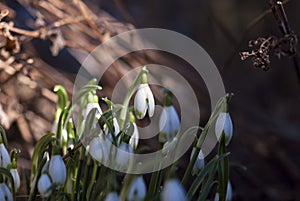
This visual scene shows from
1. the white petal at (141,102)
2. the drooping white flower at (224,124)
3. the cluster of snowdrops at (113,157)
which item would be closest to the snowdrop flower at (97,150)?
the cluster of snowdrops at (113,157)

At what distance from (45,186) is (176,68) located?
166 centimetres

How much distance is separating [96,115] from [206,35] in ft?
9.29

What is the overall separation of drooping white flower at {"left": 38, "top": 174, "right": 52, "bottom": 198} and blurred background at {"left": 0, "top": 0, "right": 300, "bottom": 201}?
0.59 m

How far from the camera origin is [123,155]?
1223mm

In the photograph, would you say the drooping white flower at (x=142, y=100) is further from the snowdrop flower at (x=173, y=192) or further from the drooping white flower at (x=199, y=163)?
the snowdrop flower at (x=173, y=192)

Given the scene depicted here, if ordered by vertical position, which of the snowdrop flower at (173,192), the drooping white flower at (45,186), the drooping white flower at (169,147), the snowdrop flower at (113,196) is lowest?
the snowdrop flower at (173,192)

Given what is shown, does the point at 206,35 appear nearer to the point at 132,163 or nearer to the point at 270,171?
the point at 270,171

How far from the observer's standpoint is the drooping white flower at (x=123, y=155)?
1.22 meters

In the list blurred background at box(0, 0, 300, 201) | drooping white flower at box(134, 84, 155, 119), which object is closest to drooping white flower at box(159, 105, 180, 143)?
drooping white flower at box(134, 84, 155, 119)

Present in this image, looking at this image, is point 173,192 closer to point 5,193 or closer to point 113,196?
point 113,196

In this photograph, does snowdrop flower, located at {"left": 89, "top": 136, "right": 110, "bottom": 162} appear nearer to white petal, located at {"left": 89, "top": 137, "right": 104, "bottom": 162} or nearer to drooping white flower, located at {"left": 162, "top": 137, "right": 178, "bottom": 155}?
white petal, located at {"left": 89, "top": 137, "right": 104, "bottom": 162}

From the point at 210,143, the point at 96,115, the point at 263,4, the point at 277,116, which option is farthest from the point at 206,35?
the point at 96,115

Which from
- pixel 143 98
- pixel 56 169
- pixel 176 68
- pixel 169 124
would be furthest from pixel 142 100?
pixel 176 68

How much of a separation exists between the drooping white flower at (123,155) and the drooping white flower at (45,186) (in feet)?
0.48
